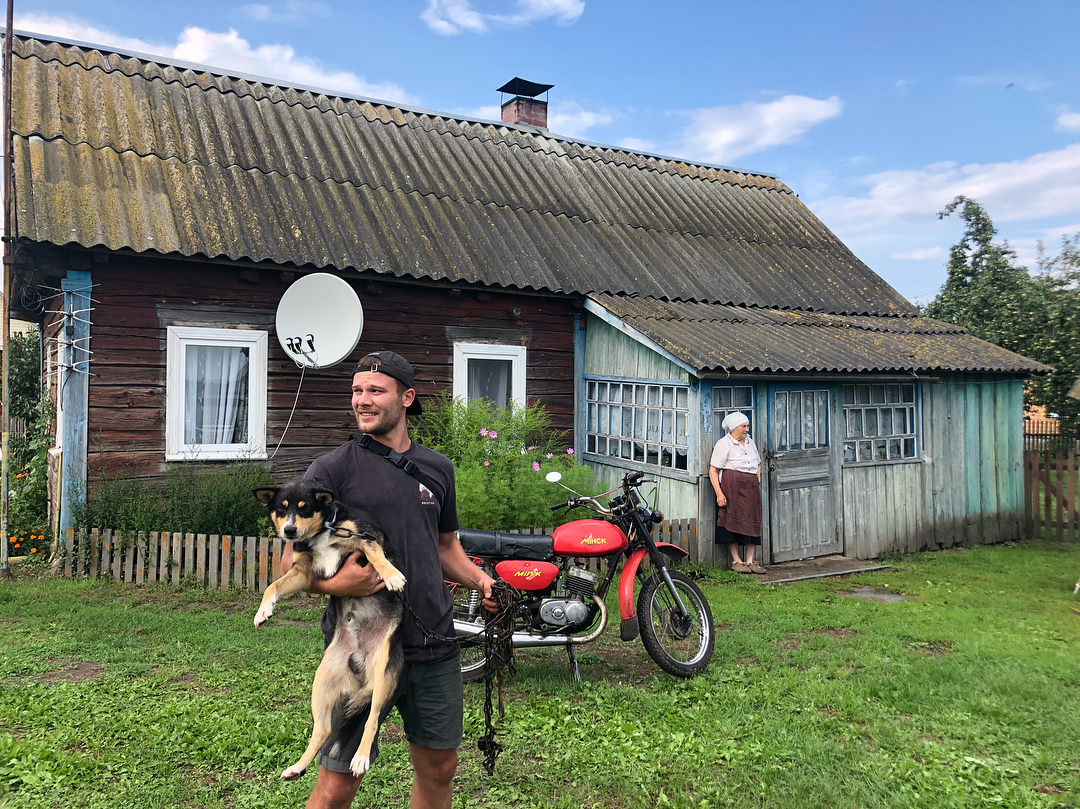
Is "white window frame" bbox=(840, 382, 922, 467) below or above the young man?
above

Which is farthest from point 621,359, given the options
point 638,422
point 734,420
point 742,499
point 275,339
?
point 275,339

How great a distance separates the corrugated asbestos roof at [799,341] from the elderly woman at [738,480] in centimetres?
71

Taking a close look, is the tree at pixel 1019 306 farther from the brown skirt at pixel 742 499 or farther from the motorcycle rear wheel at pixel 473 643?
the motorcycle rear wheel at pixel 473 643

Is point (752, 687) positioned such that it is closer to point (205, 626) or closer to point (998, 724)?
point (998, 724)

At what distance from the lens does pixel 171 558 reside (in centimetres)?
723

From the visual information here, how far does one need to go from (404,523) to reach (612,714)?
2.50 metres

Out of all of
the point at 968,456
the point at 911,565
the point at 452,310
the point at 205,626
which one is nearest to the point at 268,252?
the point at 452,310

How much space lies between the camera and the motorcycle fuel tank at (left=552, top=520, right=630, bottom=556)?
4883mm

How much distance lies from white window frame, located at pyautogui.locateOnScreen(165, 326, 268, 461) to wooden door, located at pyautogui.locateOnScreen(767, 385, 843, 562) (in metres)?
5.89

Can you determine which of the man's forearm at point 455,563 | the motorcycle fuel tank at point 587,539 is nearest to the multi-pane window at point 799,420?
the motorcycle fuel tank at point 587,539

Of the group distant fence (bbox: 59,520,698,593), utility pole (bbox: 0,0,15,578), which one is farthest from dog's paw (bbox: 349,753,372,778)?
utility pole (bbox: 0,0,15,578)

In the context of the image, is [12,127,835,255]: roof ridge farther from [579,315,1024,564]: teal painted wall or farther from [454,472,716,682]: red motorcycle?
[454,472,716,682]: red motorcycle

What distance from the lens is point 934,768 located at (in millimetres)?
3793

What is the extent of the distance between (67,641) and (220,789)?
9.05 ft
